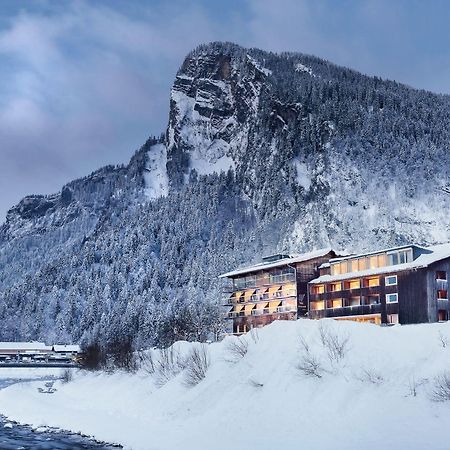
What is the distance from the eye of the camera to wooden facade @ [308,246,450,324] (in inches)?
3135

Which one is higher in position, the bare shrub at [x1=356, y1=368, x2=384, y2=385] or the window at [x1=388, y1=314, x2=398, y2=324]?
the window at [x1=388, y1=314, x2=398, y2=324]

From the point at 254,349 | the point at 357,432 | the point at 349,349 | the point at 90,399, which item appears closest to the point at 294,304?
the point at 90,399

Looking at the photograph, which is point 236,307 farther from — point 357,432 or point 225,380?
point 357,432

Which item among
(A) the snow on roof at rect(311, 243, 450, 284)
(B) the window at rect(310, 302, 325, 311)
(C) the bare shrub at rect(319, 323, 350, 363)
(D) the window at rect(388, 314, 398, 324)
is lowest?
(C) the bare shrub at rect(319, 323, 350, 363)

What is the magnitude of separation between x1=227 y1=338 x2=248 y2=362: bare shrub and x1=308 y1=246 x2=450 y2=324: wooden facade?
31680 mm

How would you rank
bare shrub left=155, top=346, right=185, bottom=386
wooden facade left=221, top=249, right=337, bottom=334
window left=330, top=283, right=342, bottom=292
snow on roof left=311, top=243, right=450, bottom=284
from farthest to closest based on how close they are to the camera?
wooden facade left=221, top=249, right=337, bottom=334 → window left=330, top=283, right=342, bottom=292 → snow on roof left=311, top=243, right=450, bottom=284 → bare shrub left=155, top=346, right=185, bottom=386

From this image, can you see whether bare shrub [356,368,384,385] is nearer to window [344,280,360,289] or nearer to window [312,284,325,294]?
window [344,280,360,289]

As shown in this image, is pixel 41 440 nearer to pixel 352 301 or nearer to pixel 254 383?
pixel 254 383

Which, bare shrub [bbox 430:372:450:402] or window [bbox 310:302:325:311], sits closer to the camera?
bare shrub [bbox 430:372:450:402]

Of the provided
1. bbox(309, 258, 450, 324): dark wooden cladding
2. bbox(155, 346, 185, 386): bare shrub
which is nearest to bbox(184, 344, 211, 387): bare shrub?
bbox(155, 346, 185, 386): bare shrub

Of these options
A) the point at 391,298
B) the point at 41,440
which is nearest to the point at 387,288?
the point at 391,298

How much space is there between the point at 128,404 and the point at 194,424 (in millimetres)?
20057

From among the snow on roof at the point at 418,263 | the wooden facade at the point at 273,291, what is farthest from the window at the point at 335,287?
the wooden facade at the point at 273,291

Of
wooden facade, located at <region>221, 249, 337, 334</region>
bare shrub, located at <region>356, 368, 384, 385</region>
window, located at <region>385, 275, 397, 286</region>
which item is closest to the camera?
bare shrub, located at <region>356, 368, 384, 385</region>
